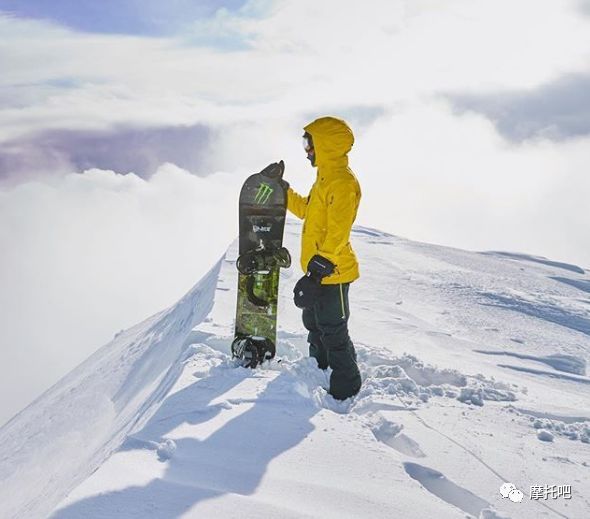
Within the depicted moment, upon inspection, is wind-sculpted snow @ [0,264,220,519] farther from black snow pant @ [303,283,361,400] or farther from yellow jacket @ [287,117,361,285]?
yellow jacket @ [287,117,361,285]

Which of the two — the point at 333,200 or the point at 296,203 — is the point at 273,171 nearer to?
the point at 296,203

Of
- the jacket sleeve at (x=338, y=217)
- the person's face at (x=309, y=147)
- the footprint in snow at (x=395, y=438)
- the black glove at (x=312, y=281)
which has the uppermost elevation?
the person's face at (x=309, y=147)

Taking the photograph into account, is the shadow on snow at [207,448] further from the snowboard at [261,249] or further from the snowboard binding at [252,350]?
the snowboard at [261,249]

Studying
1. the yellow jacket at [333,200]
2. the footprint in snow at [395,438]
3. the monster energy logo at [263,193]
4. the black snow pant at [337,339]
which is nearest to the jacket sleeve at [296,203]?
the monster energy logo at [263,193]

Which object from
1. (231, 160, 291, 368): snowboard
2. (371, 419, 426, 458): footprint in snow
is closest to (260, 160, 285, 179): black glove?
(231, 160, 291, 368): snowboard

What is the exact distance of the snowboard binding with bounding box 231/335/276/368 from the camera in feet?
15.0

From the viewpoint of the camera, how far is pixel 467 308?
26.1 feet

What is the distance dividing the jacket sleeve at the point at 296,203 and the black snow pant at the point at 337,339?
0.90m

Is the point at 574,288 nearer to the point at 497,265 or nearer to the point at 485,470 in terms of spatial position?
the point at 497,265

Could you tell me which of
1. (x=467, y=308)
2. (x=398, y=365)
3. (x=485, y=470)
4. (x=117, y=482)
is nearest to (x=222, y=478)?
(x=117, y=482)

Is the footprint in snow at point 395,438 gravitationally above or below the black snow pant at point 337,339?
below

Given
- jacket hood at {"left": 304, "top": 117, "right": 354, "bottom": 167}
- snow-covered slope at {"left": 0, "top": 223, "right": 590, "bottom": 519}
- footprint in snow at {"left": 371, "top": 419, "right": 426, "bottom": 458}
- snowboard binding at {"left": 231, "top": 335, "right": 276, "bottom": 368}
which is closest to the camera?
snow-covered slope at {"left": 0, "top": 223, "right": 590, "bottom": 519}

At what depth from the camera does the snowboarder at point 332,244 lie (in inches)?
161

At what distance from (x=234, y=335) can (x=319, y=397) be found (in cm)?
114
